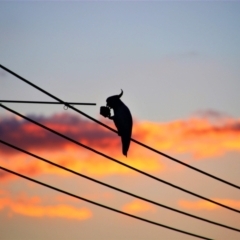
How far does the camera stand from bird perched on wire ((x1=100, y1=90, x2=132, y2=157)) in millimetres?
16219

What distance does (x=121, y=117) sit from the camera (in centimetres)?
1694

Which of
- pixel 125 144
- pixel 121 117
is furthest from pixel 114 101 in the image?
pixel 125 144

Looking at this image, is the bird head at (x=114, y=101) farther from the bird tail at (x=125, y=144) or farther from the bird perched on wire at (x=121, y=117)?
the bird tail at (x=125, y=144)

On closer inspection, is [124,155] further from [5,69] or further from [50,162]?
[5,69]

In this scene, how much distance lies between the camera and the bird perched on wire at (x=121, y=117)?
53.2ft

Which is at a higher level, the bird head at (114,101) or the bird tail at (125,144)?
the bird head at (114,101)

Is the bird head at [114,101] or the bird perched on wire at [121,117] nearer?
the bird perched on wire at [121,117]

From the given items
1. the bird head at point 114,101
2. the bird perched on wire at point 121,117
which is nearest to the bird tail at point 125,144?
the bird perched on wire at point 121,117

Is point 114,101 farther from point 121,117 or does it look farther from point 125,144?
point 125,144

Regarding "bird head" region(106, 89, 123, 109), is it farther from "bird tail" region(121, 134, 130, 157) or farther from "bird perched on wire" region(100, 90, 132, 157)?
"bird tail" region(121, 134, 130, 157)

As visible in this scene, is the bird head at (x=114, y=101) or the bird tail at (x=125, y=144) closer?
the bird tail at (x=125, y=144)

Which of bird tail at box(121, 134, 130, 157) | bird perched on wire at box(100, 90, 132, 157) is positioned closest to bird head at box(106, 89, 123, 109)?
bird perched on wire at box(100, 90, 132, 157)

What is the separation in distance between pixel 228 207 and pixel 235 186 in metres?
0.72

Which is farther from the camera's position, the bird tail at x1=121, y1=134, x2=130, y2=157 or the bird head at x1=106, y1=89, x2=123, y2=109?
the bird head at x1=106, y1=89, x2=123, y2=109
